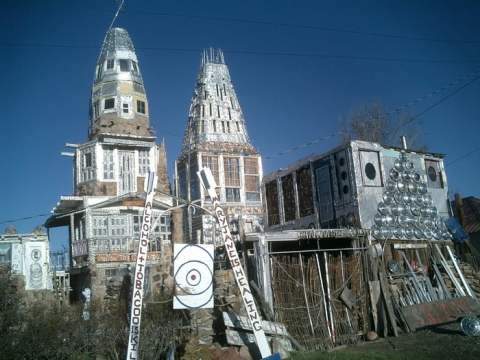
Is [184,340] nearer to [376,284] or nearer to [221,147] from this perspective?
[376,284]

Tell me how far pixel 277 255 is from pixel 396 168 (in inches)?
286

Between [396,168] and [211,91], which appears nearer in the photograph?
[396,168]

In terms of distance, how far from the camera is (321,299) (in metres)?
13.8

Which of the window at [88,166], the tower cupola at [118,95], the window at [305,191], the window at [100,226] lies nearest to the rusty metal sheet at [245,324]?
the window at [305,191]

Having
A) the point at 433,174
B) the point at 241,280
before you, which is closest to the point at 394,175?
the point at 433,174

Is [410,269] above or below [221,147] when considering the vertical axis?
below

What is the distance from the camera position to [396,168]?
19.0m

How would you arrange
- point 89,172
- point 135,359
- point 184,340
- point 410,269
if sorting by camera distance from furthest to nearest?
1. point 89,172
2. point 410,269
3. point 184,340
4. point 135,359

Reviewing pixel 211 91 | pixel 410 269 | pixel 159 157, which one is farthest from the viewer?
pixel 211 91

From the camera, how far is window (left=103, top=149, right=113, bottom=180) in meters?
29.9

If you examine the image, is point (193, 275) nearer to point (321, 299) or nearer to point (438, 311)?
point (321, 299)

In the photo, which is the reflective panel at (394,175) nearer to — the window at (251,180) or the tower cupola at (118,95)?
the tower cupola at (118,95)

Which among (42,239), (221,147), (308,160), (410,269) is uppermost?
(221,147)

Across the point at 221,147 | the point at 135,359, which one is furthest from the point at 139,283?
the point at 221,147
